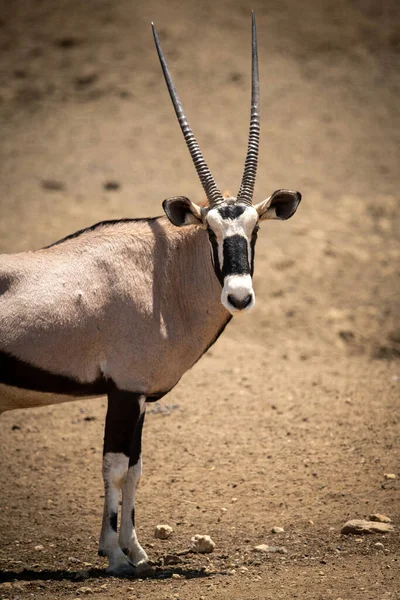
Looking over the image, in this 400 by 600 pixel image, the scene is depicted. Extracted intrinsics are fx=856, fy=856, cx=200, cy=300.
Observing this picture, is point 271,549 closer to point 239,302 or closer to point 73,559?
point 73,559

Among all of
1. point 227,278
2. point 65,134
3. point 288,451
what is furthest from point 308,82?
point 227,278

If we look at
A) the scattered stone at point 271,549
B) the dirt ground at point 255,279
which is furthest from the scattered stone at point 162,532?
the scattered stone at point 271,549

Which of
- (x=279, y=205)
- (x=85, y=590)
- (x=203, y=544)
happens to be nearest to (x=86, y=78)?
(x=279, y=205)

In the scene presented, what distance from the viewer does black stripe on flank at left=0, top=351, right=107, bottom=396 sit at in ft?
23.8

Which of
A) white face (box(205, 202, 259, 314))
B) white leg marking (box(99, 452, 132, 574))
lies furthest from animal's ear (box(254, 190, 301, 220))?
white leg marking (box(99, 452, 132, 574))

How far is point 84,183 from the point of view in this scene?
62.3ft

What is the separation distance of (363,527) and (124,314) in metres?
2.99

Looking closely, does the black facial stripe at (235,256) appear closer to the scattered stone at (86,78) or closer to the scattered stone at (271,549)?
the scattered stone at (271,549)

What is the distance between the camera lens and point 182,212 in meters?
7.75

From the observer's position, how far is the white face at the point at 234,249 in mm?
6977

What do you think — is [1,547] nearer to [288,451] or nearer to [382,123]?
[288,451]

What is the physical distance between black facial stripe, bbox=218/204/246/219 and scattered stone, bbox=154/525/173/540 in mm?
3061

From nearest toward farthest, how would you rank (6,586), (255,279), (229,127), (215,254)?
(6,586), (215,254), (255,279), (229,127)

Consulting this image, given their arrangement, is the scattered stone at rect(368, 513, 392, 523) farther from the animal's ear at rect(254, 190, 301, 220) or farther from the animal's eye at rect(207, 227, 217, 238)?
the animal's eye at rect(207, 227, 217, 238)
